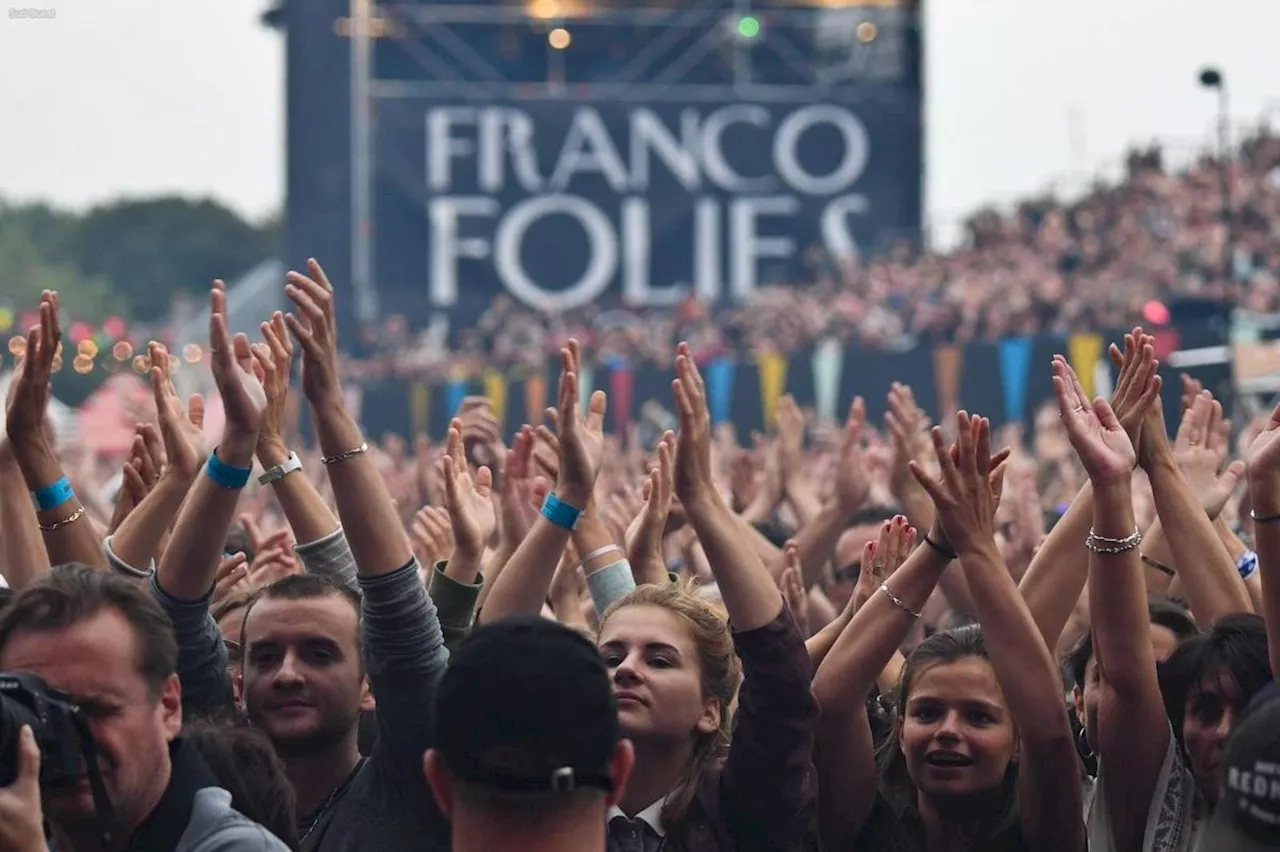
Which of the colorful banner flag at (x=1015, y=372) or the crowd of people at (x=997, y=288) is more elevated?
the crowd of people at (x=997, y=288)

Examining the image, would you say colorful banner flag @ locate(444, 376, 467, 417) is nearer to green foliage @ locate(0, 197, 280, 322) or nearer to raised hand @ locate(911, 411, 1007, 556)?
raised hand @ locate(911, 411, 1007, 556)

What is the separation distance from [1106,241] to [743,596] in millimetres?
20604

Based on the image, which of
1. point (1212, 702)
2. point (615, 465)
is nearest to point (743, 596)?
point (1212, 702)

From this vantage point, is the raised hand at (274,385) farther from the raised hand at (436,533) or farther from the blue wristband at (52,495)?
the raised hand at (436,533)

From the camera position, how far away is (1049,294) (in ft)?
71.9

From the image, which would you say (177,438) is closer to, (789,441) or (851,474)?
(851,474)

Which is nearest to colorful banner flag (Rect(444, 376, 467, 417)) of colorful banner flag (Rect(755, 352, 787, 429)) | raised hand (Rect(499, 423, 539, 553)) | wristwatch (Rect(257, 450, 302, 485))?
colorful banner flag (Rect(755, 352, 787, 429))

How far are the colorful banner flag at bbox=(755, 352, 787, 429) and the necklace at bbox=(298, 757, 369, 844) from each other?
12.2 meters

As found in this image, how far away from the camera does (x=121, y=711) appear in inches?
130

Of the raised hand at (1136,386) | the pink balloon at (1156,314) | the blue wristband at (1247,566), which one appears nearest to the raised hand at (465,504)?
the raised hand at (1136,386)

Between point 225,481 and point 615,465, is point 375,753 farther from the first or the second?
point 615,465

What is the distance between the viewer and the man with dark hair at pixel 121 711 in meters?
3.29

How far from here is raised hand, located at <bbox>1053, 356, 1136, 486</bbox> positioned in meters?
4.20

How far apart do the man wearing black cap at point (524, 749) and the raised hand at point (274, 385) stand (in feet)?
5.13
